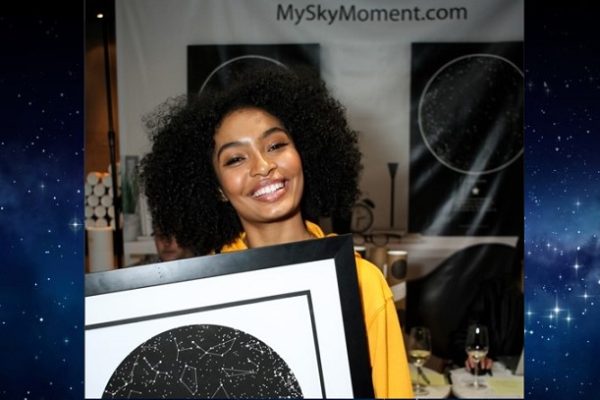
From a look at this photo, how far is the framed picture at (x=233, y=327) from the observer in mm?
640

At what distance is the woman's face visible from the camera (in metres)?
0.84

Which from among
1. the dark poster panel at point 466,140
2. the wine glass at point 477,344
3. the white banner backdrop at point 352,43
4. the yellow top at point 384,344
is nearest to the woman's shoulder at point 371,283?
the yellow top at point 384,344

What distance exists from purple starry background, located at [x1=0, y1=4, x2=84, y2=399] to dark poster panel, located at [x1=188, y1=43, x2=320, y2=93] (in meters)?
0.95

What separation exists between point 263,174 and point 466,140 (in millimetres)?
1292

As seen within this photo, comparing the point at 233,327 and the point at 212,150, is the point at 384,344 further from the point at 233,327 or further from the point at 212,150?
the point at 212,150

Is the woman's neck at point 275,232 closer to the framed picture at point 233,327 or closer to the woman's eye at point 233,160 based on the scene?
the woman's eye at point 233,160

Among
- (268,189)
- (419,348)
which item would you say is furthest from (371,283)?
(419,348)

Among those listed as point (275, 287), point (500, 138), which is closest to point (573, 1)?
point (275, 287)

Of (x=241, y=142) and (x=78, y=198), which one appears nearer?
(x=78, y=198)

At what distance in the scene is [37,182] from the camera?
0.64 meters

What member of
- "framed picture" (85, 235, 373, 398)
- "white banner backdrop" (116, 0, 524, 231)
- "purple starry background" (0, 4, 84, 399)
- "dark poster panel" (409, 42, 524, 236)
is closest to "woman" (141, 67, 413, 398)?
"framed picture" (85, 235, 373, 398)

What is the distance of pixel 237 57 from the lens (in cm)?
162

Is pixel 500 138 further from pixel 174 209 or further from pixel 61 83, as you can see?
pixel 61 83

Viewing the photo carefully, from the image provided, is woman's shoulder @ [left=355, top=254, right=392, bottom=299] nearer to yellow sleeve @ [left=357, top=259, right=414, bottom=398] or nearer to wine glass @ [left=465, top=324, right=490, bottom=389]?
yellow sleeve @ [left=357, top=259, right=414, bottom=398]
